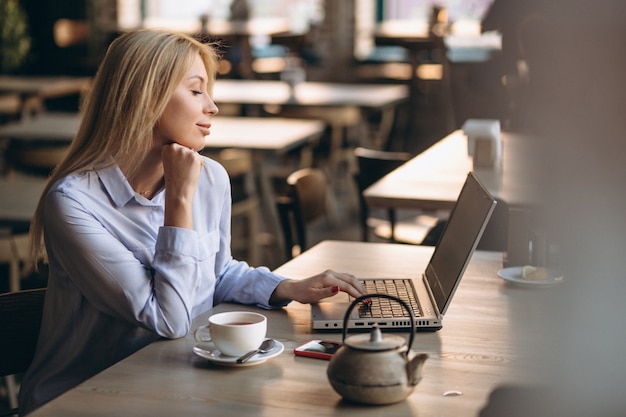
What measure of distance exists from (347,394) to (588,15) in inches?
35.8

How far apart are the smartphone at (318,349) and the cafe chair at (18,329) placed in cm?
62

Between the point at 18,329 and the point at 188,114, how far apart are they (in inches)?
21.8

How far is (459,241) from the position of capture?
70.4 inches

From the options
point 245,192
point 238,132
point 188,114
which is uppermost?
point 188,114

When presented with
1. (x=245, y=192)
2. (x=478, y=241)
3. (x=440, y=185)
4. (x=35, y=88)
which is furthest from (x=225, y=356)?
(x=35, y=88)

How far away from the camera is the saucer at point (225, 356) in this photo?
1.46m

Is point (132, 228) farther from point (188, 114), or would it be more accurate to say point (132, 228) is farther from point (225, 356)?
point (225, 356)

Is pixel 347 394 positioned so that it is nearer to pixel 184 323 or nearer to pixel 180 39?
pixel 184 323

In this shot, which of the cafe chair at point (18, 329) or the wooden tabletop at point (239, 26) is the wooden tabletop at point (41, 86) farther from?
the cafe chair at point (18, 329)

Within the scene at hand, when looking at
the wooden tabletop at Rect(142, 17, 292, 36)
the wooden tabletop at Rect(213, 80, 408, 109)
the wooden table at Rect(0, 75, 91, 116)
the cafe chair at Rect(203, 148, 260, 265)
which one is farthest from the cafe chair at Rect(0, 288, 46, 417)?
the wooden tabletop at Rect(142, 17, 292, 36)

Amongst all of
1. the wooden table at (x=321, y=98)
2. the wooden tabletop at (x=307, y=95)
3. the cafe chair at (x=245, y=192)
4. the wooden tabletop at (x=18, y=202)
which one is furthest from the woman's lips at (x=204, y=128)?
the wooden tabletop at (x=307, y=95)

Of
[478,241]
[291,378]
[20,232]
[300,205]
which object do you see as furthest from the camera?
[20,232]

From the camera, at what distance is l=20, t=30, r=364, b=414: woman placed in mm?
1663

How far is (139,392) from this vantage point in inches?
54.2
